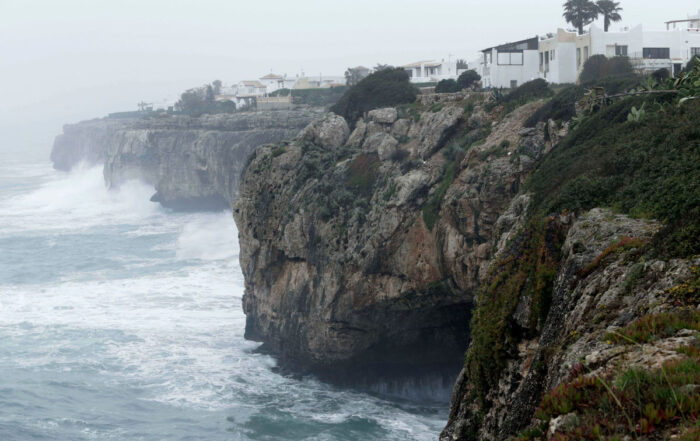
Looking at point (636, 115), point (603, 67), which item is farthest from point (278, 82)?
point (636, 115)

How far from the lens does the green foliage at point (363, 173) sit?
3020cm

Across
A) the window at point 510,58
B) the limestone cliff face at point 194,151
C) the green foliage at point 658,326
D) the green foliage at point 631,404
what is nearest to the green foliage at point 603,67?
the window at point 510,58

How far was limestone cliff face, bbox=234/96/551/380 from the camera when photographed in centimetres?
2536

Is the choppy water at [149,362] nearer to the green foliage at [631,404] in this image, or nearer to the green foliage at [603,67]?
the green foliage at [631,404]

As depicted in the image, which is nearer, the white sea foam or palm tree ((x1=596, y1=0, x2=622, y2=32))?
palm tree ((x1=596, y1=0, x2=622, y2=32))

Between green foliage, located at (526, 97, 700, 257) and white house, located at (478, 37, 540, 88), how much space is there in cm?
2159

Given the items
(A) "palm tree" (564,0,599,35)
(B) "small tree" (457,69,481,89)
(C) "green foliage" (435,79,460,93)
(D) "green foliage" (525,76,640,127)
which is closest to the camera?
(D) "green foliage" (525,76,640,127)

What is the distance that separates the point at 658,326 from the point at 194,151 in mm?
75956

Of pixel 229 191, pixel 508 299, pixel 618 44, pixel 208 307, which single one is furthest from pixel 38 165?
pixel 508 299

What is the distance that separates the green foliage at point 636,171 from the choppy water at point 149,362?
1011 cm

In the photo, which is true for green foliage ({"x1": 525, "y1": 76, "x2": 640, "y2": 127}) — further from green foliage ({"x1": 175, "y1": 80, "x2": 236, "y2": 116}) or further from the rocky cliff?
green foliage ({"x1": 175, "y1": 80, "x2": 236, "y2": 116})

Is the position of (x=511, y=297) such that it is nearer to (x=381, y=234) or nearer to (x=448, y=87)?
(x=381, y=234)

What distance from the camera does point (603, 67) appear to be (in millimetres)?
36062

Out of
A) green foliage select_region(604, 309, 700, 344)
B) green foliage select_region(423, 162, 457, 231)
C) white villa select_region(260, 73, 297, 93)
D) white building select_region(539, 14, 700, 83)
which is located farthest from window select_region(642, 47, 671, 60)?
white villa select_region(260, 73, 297, 93)
